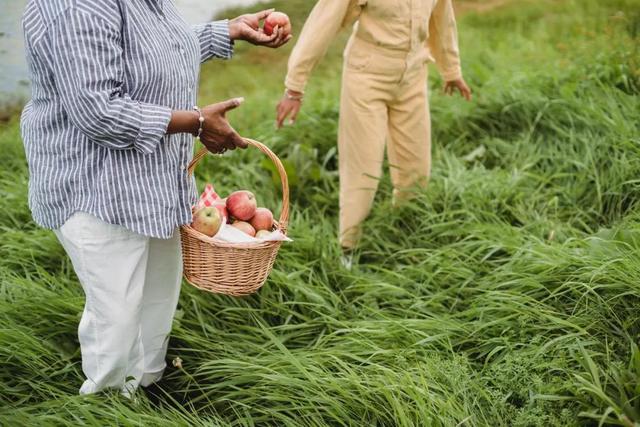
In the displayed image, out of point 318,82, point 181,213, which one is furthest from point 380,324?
point 318,82

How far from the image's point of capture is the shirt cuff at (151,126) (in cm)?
205

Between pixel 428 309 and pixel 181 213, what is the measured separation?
3.92ft

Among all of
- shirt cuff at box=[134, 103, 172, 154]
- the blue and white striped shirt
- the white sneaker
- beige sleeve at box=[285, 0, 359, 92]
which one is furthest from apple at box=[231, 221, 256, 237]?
beige sleeve at box=[285, 0, 359, 92]

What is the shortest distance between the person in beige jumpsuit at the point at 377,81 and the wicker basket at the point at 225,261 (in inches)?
43.3

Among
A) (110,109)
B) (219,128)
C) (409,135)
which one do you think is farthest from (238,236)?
(409,135)

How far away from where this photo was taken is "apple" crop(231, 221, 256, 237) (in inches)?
99.7

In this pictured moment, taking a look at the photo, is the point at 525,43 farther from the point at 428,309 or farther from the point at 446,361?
the point at 446,361

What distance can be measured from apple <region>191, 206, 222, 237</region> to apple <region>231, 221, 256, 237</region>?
0.13 meters

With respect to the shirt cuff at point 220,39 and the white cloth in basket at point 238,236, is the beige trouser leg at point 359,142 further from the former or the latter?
the white cloth in basket at point 238,236

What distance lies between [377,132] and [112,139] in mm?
1721

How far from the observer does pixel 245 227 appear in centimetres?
254

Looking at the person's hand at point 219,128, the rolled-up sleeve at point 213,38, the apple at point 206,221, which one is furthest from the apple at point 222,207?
the rolled-up sleeve at point 213,38

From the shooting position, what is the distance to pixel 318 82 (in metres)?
6.17

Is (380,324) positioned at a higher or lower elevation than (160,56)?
lower
